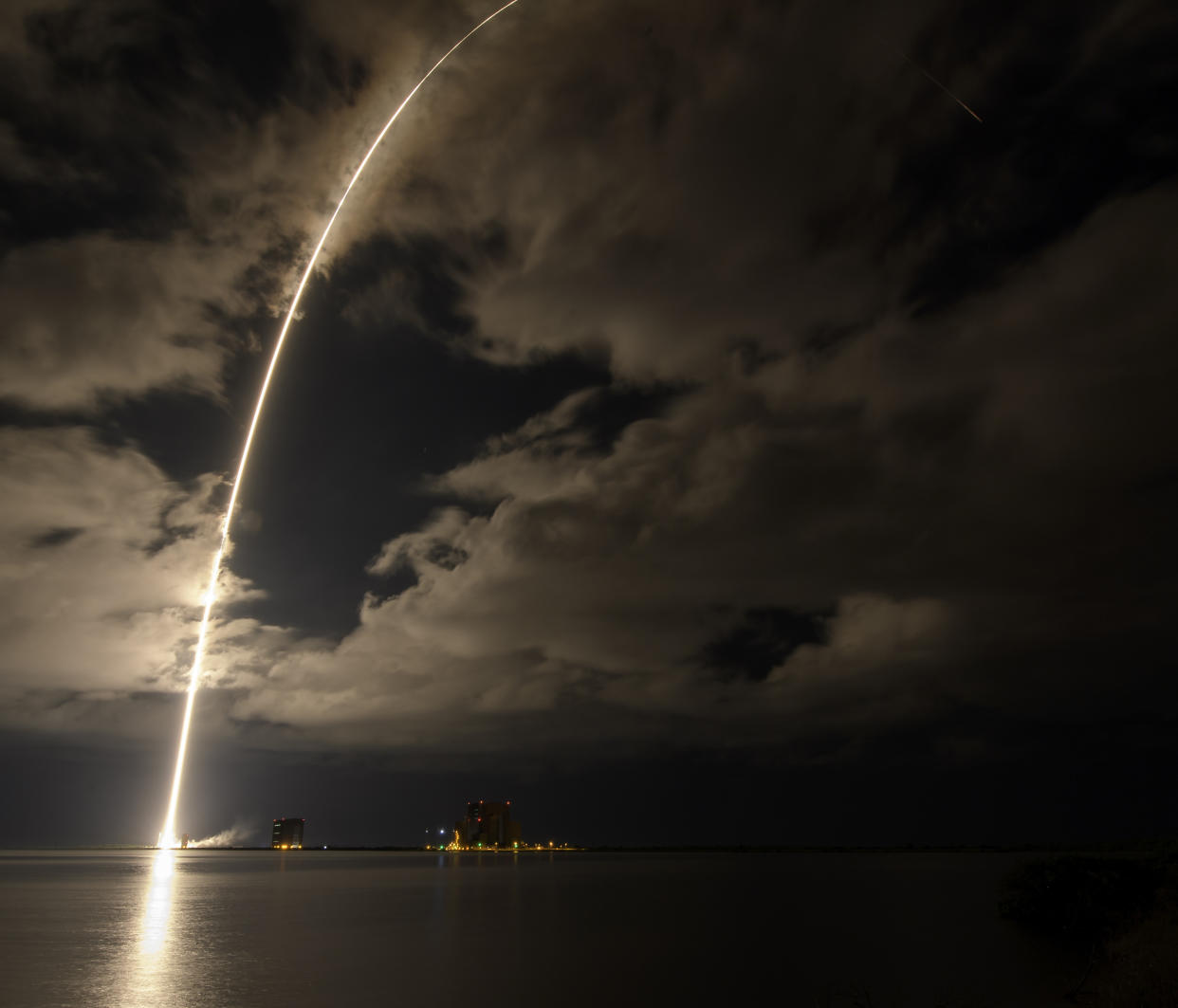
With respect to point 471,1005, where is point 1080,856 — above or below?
above

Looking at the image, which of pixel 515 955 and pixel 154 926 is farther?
pixel 154 926

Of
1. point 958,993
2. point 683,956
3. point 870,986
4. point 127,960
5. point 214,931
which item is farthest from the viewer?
point 214,931

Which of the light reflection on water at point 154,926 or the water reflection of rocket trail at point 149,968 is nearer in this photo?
the water reflection of rocket trail at point 149,968

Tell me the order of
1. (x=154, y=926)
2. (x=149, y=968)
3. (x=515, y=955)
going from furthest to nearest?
(x=154, y=926) → (x=515, y=955) → (x=149, y=968)

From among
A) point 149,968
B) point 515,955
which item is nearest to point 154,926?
point 149,968

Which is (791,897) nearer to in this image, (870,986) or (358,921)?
(358,921)

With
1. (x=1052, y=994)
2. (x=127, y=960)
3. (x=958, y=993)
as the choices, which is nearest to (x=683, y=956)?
(x=958, y=993)

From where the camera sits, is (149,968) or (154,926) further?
(154,926)

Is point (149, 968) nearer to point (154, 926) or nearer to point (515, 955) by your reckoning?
point (515, 955)

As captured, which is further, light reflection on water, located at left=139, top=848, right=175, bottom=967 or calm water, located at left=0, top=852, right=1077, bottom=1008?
light reflection on water, located at left=139, top=848, right=175, bottom=967

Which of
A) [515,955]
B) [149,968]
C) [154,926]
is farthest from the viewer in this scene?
[154,926]

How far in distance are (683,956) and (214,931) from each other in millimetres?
39211

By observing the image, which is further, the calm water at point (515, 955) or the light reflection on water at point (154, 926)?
the light reflection on water at point (154, 926)

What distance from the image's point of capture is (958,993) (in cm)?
4181
